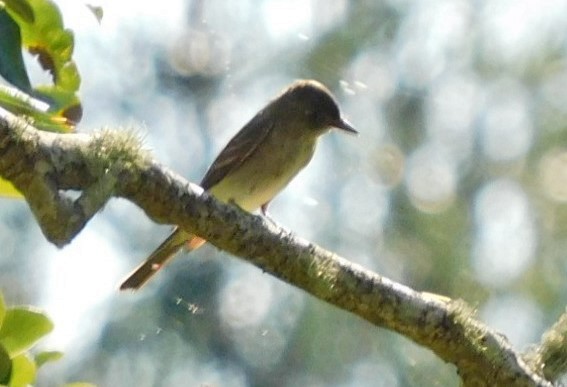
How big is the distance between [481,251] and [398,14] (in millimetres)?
1159

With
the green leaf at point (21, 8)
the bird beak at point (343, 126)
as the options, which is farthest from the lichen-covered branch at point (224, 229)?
the bird beak at point (343, 126)

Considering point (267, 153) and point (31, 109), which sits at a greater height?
point (31, 109)

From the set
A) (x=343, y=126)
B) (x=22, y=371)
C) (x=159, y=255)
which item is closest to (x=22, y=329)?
(x=22, y=371)

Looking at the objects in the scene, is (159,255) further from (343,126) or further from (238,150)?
(343,126)

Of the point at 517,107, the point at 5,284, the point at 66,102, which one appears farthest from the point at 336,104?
the point at 66,102

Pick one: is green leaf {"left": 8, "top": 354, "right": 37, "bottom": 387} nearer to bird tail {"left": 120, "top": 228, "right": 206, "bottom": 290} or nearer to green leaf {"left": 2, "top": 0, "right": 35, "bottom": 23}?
green leaf {"left": 2, "top": 0, "right": 35, "bottom": 23}

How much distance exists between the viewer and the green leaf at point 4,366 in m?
1.45

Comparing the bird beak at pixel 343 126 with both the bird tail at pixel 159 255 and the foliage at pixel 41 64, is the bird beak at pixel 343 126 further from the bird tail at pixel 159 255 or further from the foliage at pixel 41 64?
the foliage at pixel 41 64

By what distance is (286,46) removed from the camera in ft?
14.7

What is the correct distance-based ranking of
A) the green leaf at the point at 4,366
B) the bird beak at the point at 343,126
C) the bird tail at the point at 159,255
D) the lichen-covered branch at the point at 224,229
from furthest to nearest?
the bird beak at the point at 343,126
the bird tail at the point at 159,255
the lichen-covered branch at the point at 224,229
the green leaf at the point at 4,366

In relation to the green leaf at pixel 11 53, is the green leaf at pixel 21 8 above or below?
above

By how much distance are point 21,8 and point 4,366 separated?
1.57ft

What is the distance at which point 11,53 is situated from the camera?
1638 mm

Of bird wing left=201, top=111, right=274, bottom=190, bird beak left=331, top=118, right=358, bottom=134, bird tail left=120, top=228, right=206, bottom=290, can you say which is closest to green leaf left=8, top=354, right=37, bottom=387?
bird tail left=120, top=228, right=206, bottom=290
